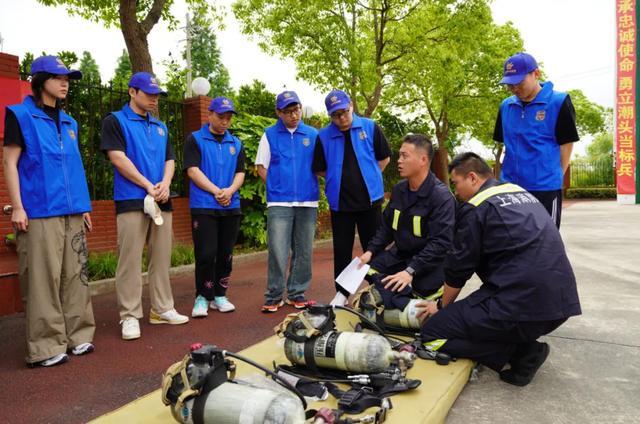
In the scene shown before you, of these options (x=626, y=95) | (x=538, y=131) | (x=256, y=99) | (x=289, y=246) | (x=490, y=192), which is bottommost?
(x=289, y=246)

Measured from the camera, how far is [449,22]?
1294cm

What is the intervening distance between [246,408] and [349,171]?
9.52ft

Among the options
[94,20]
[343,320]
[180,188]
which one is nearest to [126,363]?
[343,320]

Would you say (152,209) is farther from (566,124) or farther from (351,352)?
(566,124)

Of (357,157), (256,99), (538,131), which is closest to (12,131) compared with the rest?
(357,157)

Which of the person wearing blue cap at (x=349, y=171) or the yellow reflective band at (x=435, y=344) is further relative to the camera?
the person wearing blue cap at (x=349, y=171)

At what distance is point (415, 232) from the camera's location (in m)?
3.98

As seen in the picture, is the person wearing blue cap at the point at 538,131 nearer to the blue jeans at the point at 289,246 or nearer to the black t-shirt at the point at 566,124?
the black t-shirt at the point at 566,124

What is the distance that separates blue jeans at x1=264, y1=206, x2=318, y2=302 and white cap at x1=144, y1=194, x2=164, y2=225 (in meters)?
1.13

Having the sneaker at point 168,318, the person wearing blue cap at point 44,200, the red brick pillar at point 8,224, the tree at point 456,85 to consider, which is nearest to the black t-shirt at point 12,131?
the person wearing blue cap at point 44,200

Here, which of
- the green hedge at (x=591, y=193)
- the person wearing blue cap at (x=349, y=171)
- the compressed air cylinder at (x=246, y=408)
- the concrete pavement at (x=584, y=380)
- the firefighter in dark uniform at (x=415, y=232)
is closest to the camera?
the compressed air cylinder at (x=246, y=408)

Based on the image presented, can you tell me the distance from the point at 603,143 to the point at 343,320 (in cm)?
9386

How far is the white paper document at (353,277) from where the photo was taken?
384 cm

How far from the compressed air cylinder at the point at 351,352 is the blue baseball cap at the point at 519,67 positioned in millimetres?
2300
